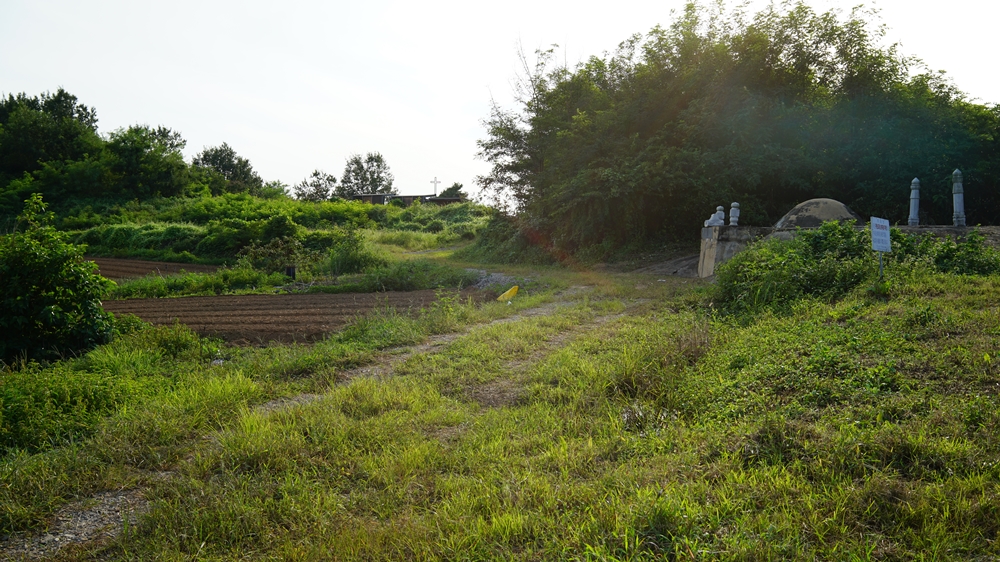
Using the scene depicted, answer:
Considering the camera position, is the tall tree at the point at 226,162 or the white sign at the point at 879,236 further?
the tall tree at the point at 226,162

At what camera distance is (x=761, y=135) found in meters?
15.3

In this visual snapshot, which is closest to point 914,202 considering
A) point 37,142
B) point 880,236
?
point 880,236

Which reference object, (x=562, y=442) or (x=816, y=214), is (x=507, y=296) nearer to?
(x=816, y=214)

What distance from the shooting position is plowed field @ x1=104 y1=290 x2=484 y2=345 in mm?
8117

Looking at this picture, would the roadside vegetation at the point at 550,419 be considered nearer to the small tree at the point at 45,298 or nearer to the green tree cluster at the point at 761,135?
the small tree at the point at 45,298

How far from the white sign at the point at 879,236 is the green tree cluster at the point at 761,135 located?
869 cm

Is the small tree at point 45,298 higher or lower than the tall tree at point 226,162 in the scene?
lower

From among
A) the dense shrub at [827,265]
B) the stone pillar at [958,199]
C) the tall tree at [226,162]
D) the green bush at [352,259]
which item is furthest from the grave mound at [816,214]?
the tall tree at [226,162]

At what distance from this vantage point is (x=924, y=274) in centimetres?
682

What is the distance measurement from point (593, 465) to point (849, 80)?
645 inches

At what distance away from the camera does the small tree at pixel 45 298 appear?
655 cm

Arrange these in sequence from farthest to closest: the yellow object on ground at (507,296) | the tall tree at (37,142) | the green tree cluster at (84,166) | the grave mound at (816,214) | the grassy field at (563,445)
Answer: the tall tree at (37,142) → the green tree cluster at (84,166) → the grave mound at (816,214) → the yellow object on ground at (507,296) → the grassy field at (563,445)

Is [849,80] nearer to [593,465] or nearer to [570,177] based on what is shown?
[570,177]

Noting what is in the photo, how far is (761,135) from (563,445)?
13888 millimetres
